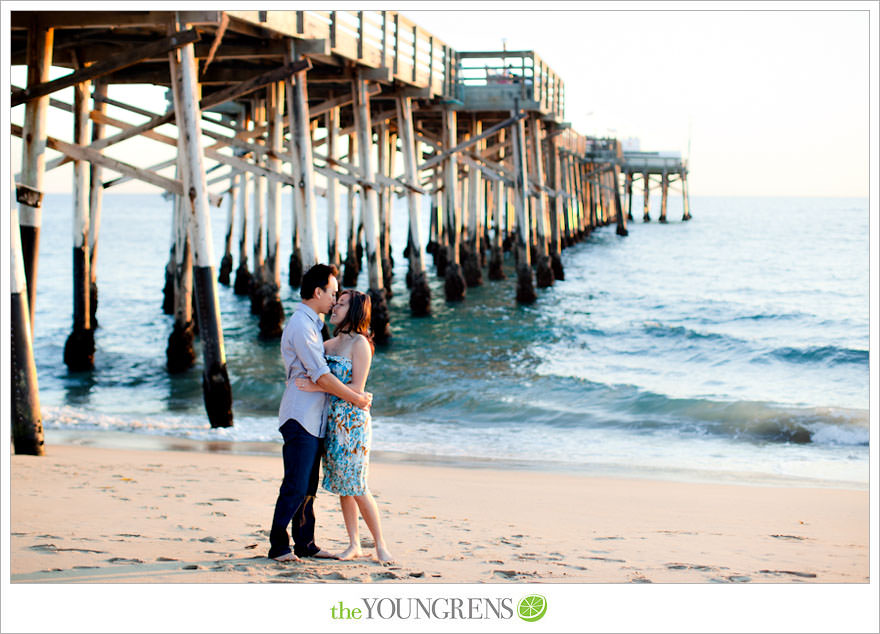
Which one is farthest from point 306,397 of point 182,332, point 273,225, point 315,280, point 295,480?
point 273,225

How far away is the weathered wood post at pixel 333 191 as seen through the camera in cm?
1681

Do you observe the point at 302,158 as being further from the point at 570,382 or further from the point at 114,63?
the point at 570,382

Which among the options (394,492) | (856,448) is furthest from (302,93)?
(856,448)

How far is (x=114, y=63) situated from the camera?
8.05m

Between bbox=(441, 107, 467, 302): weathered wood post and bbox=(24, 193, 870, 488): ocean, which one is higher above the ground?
bbox=(441, 107, 467, 302): weathered wood post

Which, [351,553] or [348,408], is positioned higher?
[348,408]

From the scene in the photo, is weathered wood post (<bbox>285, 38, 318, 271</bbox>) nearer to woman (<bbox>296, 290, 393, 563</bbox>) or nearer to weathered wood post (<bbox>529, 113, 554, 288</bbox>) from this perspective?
woman (<bbox>296, 290, 393, 563</bbox>)

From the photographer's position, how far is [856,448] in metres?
9.20

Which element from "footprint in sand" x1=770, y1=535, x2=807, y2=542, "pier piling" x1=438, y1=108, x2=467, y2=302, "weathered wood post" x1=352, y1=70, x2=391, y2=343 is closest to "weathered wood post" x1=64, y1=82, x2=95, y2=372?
"weathered wood post" x1=352, y1=70, x2=391, y2=343

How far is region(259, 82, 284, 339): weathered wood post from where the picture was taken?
14133mm

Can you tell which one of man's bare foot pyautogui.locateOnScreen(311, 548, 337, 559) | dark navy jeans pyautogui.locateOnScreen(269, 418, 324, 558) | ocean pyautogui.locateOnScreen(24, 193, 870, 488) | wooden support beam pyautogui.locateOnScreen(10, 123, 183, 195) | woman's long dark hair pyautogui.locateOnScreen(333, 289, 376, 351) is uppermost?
wooden support beam pyautogui.locateOnScreen(10, 123, 183, 195)

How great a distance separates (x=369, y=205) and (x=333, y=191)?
5.46 m

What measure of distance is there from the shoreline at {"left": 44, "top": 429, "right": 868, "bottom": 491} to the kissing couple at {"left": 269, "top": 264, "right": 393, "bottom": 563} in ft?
11.6

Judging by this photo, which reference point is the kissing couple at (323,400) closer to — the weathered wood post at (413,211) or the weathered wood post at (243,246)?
the weathered wood post at (413,211)
